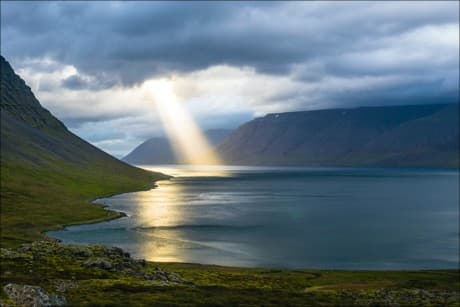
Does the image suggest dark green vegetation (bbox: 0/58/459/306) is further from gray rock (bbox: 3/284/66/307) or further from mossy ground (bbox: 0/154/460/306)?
gray rock (bbox: 3/284/66/307)

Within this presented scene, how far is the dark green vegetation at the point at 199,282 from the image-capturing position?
65500 mm

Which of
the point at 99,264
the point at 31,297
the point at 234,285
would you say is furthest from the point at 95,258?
the point at 31,297

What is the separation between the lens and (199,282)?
8869 cm

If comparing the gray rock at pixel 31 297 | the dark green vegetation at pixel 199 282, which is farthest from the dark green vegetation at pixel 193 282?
the gray rock at pixel 31 297

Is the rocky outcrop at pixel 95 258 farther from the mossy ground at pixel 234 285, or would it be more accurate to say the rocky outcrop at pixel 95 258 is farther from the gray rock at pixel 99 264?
the mossy ground at pixel 234 285

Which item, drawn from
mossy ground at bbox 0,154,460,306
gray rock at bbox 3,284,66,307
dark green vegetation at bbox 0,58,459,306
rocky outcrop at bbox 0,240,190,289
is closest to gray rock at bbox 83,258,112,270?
rocky outcrop at bbox 0,240,190,289

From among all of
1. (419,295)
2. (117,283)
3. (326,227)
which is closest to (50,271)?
(117,283)

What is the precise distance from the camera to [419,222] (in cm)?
19375

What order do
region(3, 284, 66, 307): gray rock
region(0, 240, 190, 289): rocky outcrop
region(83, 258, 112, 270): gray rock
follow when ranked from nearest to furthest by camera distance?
region(3, 284, 66, 307): gray rock → region(0, 240, 190, 289): rocky outcrop → region(83, 258, 112, 270): gray rock

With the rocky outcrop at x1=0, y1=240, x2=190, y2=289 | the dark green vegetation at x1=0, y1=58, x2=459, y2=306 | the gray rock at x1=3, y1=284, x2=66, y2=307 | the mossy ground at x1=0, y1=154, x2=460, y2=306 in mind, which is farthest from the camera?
the rocky outcrop at x1=0, y1=240, x2=190, y2=289

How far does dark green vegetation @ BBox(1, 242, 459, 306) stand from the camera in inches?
2579

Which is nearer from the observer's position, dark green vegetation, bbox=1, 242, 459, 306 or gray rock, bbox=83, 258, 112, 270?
dark green vegetation, bbox=1, 242, 459, 306

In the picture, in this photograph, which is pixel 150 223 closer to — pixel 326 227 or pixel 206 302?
pixel 326 227

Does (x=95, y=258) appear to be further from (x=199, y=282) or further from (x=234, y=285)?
(x=234, y=285)
